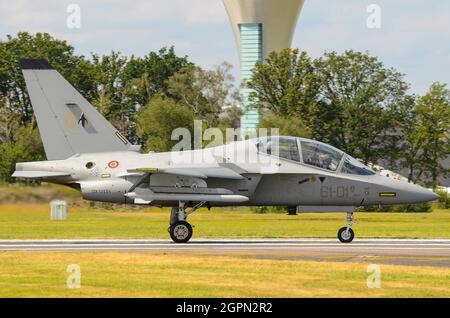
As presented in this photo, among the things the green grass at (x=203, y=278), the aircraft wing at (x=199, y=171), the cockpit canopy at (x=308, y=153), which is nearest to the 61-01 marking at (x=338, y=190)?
the cockpit canopy at (x=308, y=153)

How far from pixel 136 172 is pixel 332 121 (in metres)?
49.1

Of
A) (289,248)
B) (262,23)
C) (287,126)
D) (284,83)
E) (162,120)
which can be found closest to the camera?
(289,248)

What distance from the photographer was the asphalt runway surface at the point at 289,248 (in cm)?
2322

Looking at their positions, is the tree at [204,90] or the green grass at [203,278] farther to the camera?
the tree at [204,90]

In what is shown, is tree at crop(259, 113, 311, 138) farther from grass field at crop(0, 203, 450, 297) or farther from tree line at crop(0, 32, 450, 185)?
grass field at crop(0, 203, 450, 297)

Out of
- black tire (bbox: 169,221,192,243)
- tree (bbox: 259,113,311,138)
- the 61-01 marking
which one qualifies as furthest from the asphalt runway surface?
tree (bbox: 259,113,311,138)

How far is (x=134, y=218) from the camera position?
4600 cm

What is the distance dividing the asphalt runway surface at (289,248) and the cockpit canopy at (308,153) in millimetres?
2189

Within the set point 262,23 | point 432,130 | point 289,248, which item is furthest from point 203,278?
point 262,23

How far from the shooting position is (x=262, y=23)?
391ft

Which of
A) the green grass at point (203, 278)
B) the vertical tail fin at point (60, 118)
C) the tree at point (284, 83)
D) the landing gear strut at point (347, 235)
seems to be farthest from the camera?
the tree at point (284, 83)

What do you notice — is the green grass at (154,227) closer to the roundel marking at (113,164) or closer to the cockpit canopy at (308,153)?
the roundel marking at (113,164)

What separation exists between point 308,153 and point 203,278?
1038cm

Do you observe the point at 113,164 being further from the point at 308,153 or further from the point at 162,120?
the point at 162,120
